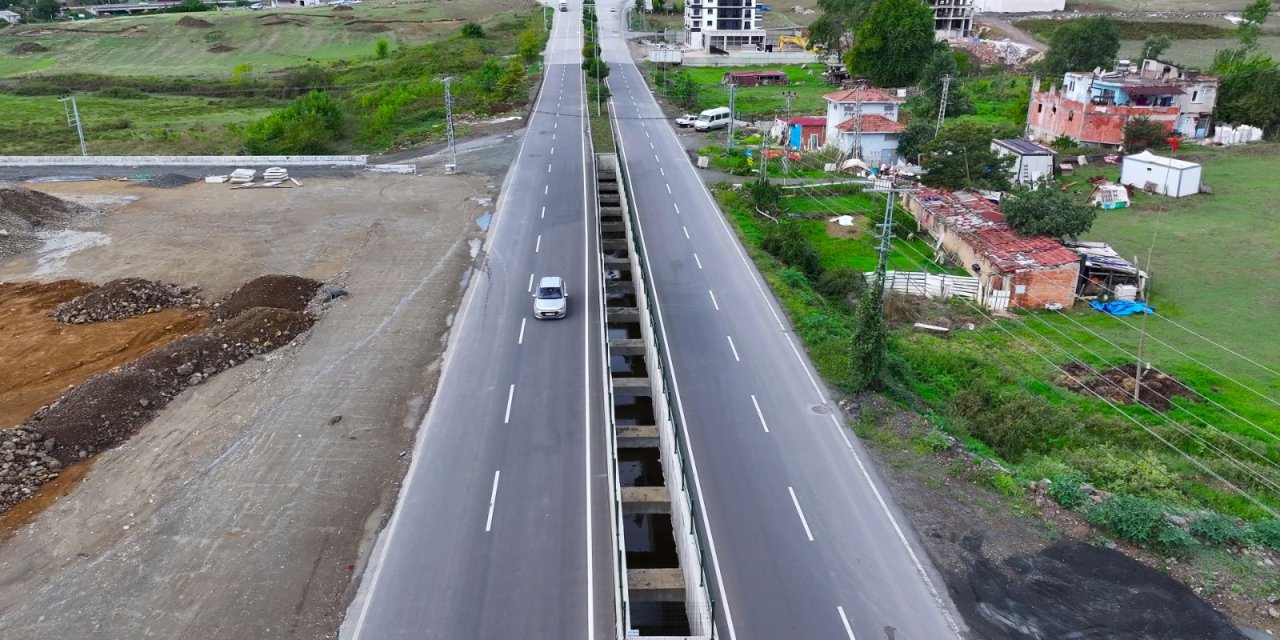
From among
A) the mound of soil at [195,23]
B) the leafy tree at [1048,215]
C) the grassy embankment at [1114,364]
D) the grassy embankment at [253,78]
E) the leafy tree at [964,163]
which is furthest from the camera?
the mound of soil at [195,23]

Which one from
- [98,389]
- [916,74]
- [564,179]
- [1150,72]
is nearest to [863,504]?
[98,389]

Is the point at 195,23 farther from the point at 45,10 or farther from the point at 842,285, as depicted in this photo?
the point at 842,285

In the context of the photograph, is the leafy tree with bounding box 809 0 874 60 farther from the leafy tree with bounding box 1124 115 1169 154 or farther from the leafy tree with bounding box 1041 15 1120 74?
the leafy tree with bounding box 1124 115 1169 154

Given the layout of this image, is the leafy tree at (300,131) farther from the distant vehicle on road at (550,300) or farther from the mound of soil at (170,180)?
the distant vehicle on road at (550,300)

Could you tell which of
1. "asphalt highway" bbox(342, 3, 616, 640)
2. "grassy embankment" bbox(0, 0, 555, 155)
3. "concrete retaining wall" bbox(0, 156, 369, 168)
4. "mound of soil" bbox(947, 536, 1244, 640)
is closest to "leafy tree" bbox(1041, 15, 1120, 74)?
"grassy embankment" bbox(0, 0, 555, 155)

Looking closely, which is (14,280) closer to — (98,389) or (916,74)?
(98,389)

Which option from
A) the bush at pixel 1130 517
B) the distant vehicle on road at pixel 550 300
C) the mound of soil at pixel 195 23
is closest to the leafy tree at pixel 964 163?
the distant vehicle on road at pixel 550 300
